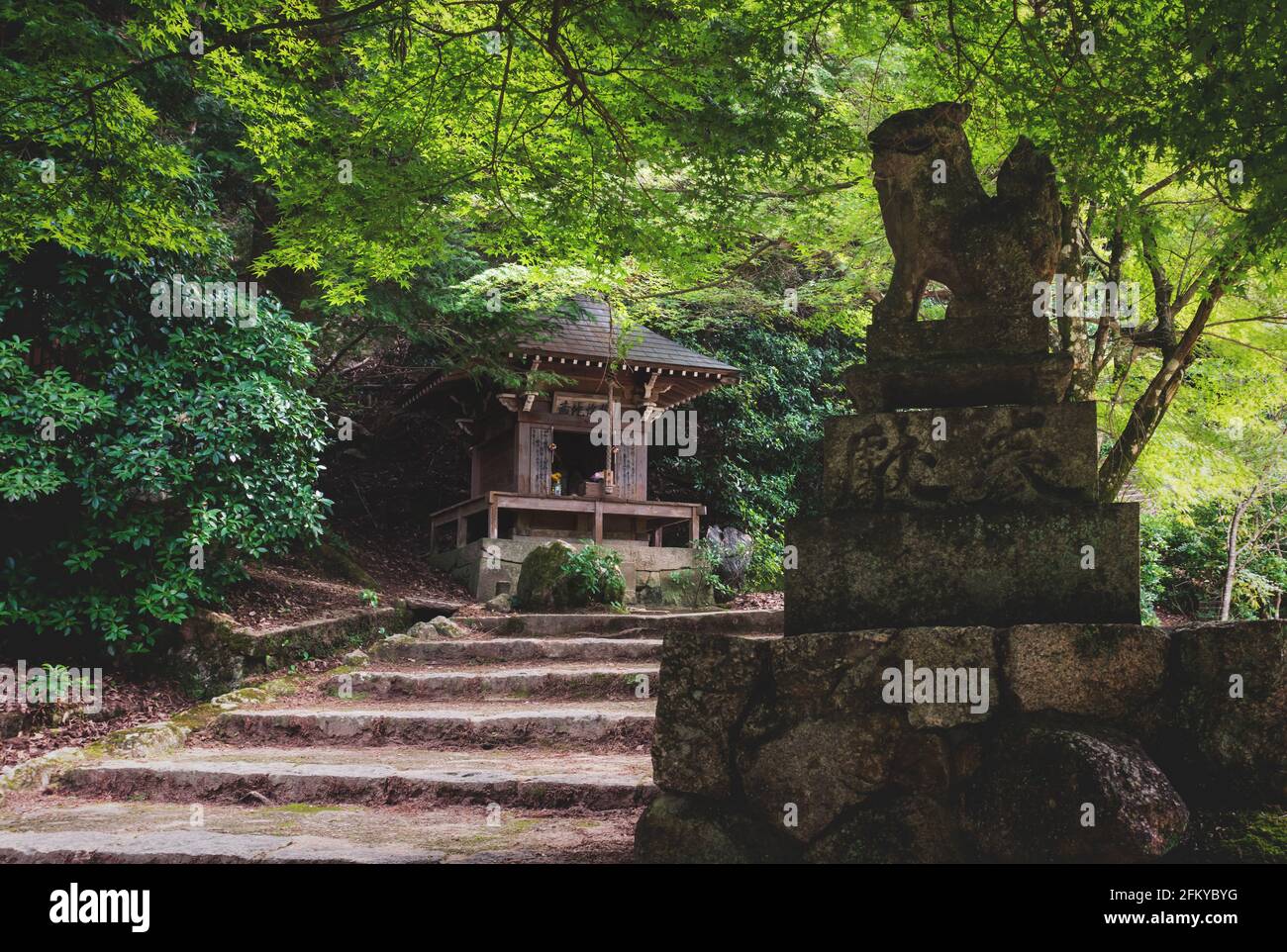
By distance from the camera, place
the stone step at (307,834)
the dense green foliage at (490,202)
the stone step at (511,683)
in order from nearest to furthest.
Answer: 1. the stone step at (307,834)
2. the dense green foliage at (490,202)
3. the stone step at (511,683)

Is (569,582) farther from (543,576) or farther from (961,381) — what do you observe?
(961,381)

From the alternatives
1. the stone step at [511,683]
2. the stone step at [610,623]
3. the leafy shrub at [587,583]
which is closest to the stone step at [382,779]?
the stone step at [511,683]

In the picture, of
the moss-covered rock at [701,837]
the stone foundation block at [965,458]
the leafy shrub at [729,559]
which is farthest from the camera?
the leafy shrub at [729,559]

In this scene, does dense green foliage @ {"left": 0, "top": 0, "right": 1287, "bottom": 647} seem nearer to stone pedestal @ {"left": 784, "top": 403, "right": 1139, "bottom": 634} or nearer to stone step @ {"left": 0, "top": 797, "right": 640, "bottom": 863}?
stone pedestal @ {"left": 784, "top": 403, "right": 1139, "bottom": 634}

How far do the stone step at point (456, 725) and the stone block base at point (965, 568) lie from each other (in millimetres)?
3039

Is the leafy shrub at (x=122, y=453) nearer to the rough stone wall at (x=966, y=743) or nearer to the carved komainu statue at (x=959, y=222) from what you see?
the rough stone wall at (x=966, y=743)

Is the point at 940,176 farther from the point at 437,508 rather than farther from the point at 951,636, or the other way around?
the point at 437,508

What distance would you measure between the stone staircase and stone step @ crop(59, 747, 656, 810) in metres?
0.01

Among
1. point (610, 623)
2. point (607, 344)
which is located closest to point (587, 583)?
point (610, 623)

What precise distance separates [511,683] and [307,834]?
3.43 meters

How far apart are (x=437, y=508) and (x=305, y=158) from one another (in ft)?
45.0

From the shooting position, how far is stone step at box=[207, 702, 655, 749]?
646cm

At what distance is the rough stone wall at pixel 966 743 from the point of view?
→ 2.93 meters

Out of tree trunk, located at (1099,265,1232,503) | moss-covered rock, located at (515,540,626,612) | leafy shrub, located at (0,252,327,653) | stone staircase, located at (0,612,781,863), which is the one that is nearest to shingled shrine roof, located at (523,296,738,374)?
moss-covered rock, located at (515,540,626,612)
